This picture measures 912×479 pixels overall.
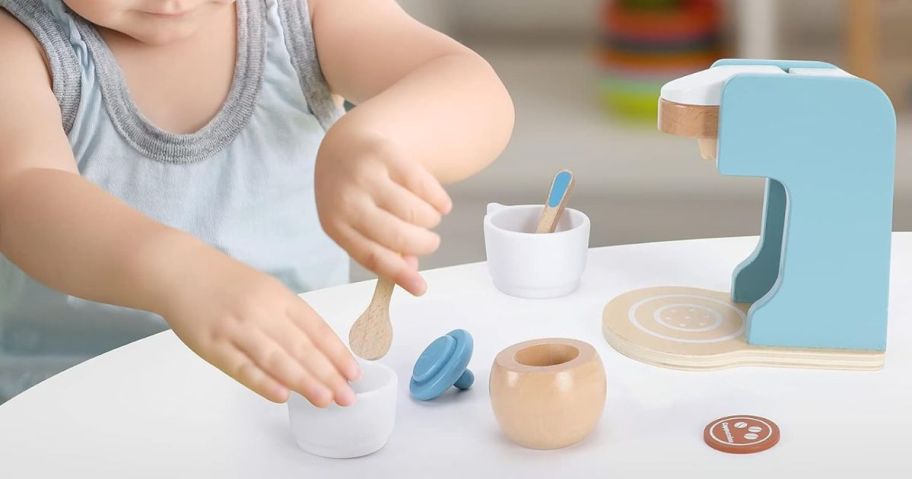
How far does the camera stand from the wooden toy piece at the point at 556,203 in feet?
2.91

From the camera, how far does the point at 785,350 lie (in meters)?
0.78

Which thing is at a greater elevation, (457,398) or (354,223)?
(354,223)

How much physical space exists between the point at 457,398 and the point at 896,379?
10.8 inches

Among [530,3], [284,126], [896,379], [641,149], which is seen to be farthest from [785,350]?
[530,3]

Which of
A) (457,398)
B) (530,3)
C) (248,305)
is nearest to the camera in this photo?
(248,305)

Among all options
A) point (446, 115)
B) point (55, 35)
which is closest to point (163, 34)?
point (55, 35)

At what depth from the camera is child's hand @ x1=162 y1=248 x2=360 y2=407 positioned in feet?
1.94

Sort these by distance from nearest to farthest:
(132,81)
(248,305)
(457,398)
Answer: (248,305)
(457,398)
(132,81)

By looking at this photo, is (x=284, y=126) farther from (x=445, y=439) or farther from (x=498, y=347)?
(x=445, y=439)

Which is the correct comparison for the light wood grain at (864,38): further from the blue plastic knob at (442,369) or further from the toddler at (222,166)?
the blue plastic knob at (442,369)

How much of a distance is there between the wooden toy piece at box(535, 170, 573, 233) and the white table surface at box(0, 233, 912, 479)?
7cm

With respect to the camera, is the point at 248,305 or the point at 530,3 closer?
the point at 248,305

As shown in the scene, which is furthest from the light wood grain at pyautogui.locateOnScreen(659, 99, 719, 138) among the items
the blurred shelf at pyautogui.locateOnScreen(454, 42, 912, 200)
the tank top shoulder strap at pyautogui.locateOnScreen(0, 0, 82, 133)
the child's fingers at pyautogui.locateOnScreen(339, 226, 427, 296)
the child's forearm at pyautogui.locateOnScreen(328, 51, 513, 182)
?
the blurred shelf at pyautogui.locateOnScreen(454, 42, 912, 200)

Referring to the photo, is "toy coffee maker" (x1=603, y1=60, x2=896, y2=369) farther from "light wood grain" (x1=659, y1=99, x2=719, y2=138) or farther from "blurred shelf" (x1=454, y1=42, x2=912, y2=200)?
"blurred shelf" (x1=454, y1=42, x2=912, y2=200)
